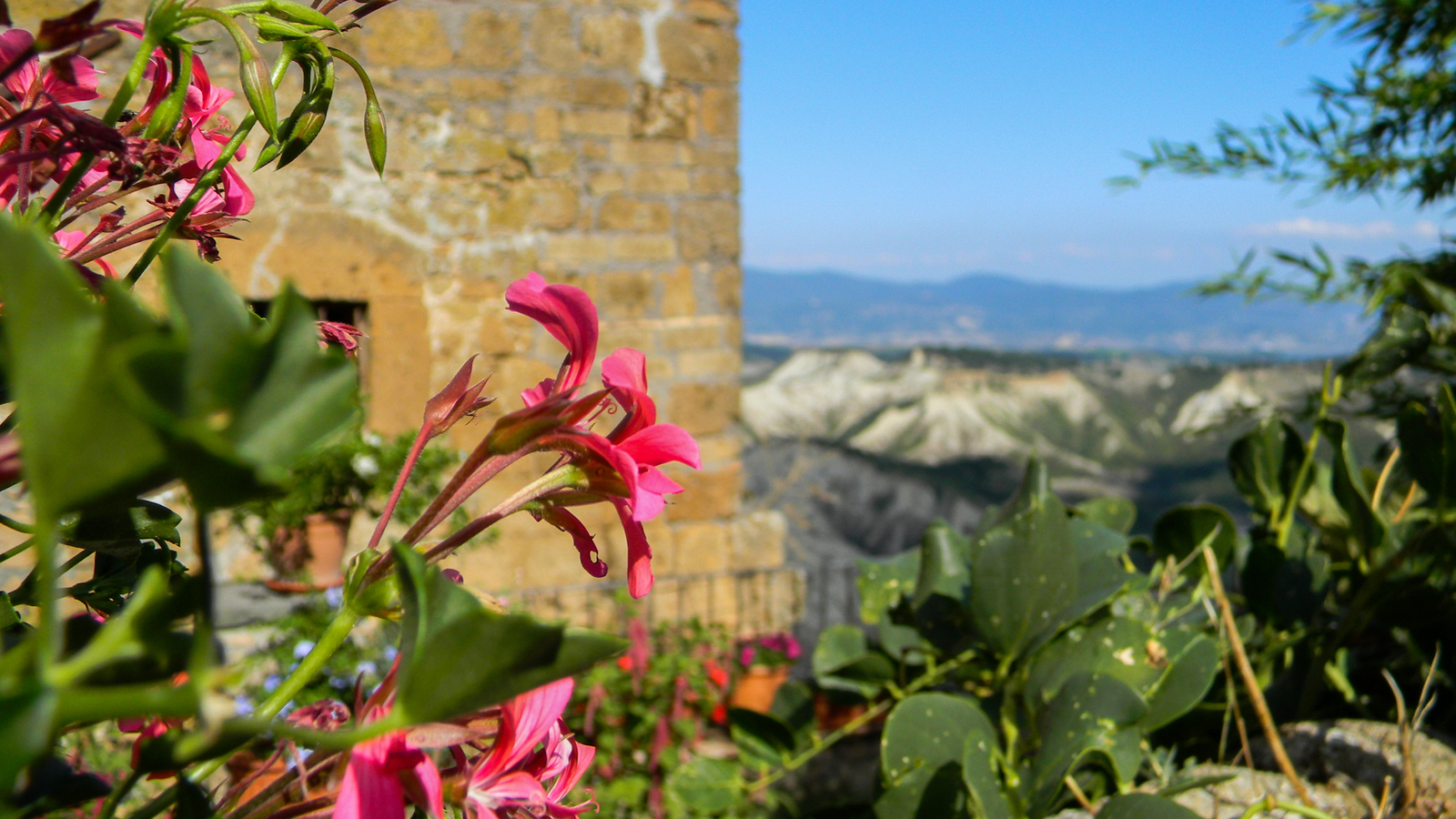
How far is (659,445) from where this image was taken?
0.40 m

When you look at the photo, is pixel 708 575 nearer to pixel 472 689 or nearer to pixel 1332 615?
pixel 1332 615

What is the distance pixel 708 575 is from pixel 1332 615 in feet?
8.68

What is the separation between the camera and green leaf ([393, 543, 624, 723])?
0.24m

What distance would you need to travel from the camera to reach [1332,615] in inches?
45.6

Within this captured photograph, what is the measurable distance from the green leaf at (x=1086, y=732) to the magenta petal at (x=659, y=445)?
52cm

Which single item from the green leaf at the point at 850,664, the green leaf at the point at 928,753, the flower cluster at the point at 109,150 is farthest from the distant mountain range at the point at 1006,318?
the flower cluster at the point at 109,150

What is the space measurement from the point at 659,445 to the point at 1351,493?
3.01ft

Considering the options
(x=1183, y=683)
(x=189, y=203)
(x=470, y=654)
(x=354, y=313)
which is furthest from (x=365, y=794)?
(x=354, y=313)

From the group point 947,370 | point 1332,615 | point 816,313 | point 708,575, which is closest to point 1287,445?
point 1332,615

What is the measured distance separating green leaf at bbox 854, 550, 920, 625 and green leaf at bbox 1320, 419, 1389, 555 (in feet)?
1.46

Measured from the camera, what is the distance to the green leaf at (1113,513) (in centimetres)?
120

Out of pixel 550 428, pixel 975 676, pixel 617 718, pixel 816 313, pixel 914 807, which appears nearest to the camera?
pixel 550 428

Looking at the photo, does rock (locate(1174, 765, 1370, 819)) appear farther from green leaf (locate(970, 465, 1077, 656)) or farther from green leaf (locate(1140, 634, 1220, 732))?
green leaf (locate(970, 465, 1077, 656))

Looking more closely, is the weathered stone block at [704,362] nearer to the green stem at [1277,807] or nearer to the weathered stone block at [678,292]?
the weathered stone block at [678,292]
